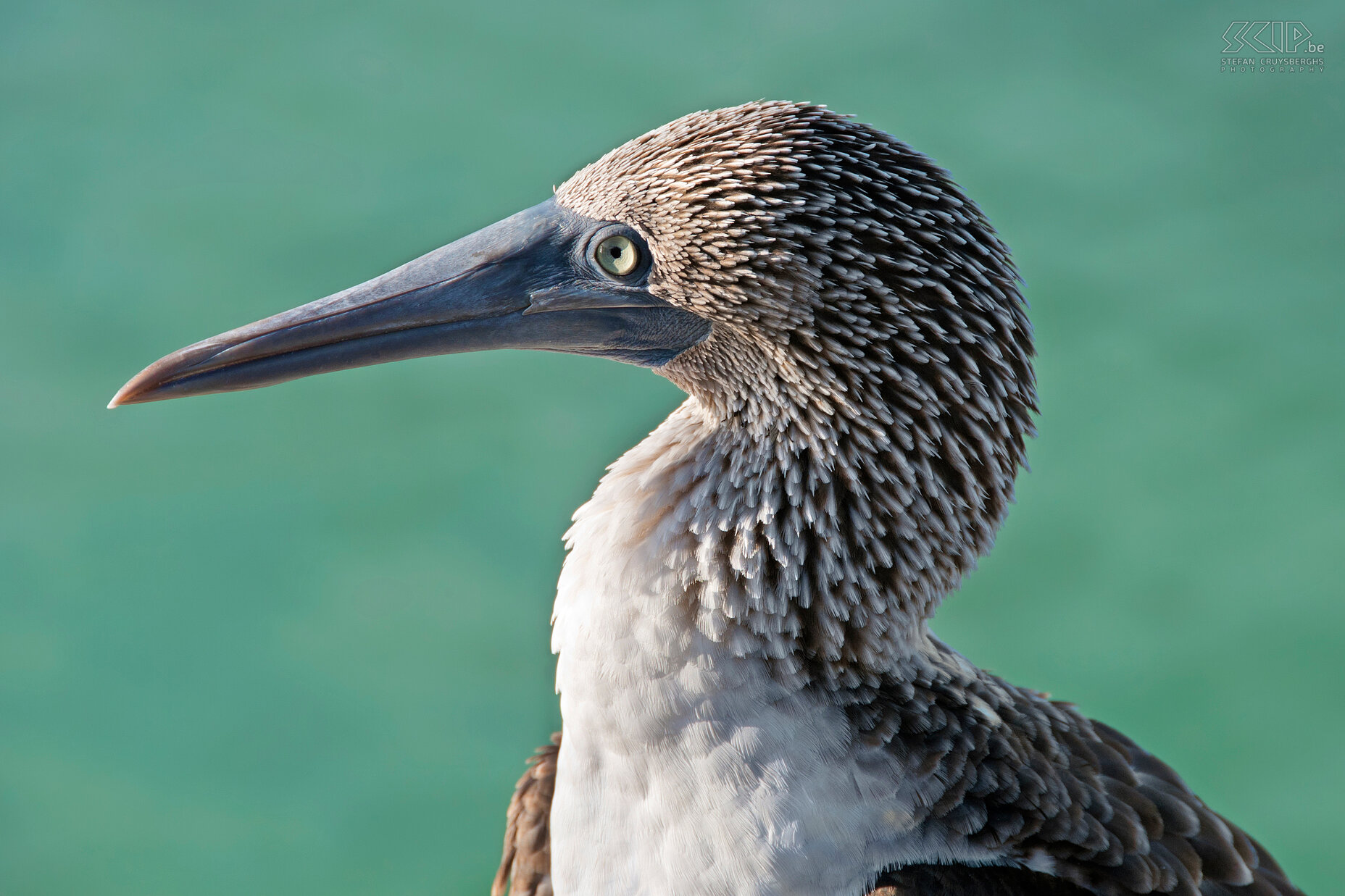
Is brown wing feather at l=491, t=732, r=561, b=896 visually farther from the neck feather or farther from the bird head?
the bird head

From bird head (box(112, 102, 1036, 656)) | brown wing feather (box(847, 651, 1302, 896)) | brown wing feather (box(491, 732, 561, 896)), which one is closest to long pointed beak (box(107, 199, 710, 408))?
bird head (box(112, 102, 1036, 656))

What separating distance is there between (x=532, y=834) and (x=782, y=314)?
1.21 meters

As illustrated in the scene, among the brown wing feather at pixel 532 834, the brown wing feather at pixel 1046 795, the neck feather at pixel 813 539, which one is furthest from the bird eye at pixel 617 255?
the brown wing feather at pixel 532 834

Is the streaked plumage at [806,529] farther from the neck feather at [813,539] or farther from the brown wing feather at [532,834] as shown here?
the brown wing feather at [532,834]

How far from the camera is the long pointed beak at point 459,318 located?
1.86 m

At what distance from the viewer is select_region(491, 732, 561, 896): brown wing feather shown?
2.36 meters

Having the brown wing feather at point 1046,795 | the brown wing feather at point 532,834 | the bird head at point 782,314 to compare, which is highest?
the bird head at point 782,314

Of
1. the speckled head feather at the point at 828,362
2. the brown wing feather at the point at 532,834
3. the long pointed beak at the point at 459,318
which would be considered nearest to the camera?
the speckled head feather at the point at 828,362

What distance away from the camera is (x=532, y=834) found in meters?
2.38

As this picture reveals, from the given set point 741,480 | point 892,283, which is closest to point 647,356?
point 741,480

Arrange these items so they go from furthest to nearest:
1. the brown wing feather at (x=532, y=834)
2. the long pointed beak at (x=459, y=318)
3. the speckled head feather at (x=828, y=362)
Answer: the brown wing feather at (x=532, y=834) → the long pointed beak at (x=459, y=318) → the speckled head feather at (x=828, y=362)

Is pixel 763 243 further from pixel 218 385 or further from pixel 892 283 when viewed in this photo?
pixel 218 385

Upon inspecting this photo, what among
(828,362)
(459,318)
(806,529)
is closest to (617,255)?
(459,318)

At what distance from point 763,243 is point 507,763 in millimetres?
2927
